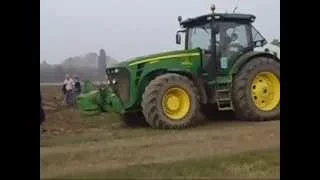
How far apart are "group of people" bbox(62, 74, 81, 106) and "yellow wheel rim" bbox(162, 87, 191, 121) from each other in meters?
0.71

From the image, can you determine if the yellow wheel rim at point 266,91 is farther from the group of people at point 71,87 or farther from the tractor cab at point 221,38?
the group of people at point 71,87

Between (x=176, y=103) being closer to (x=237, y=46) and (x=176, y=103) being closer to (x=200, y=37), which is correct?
(x=200, y=37)

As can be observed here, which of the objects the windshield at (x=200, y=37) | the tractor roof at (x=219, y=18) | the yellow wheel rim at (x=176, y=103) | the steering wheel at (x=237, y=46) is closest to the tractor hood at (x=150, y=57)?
the windshield at (x=200, y=37)

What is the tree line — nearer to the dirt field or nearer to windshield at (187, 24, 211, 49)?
the dirt field

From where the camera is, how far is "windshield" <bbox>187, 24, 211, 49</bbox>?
3.76 meters

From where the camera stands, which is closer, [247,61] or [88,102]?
[88,102]

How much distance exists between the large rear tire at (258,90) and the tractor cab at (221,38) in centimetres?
13

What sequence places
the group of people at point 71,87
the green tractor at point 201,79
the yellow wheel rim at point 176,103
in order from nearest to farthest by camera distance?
the group of people at point 71,87 < the green tractor at point 201,79 < the yellow wheel rim at point 176,103

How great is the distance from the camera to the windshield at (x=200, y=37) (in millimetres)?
3762
